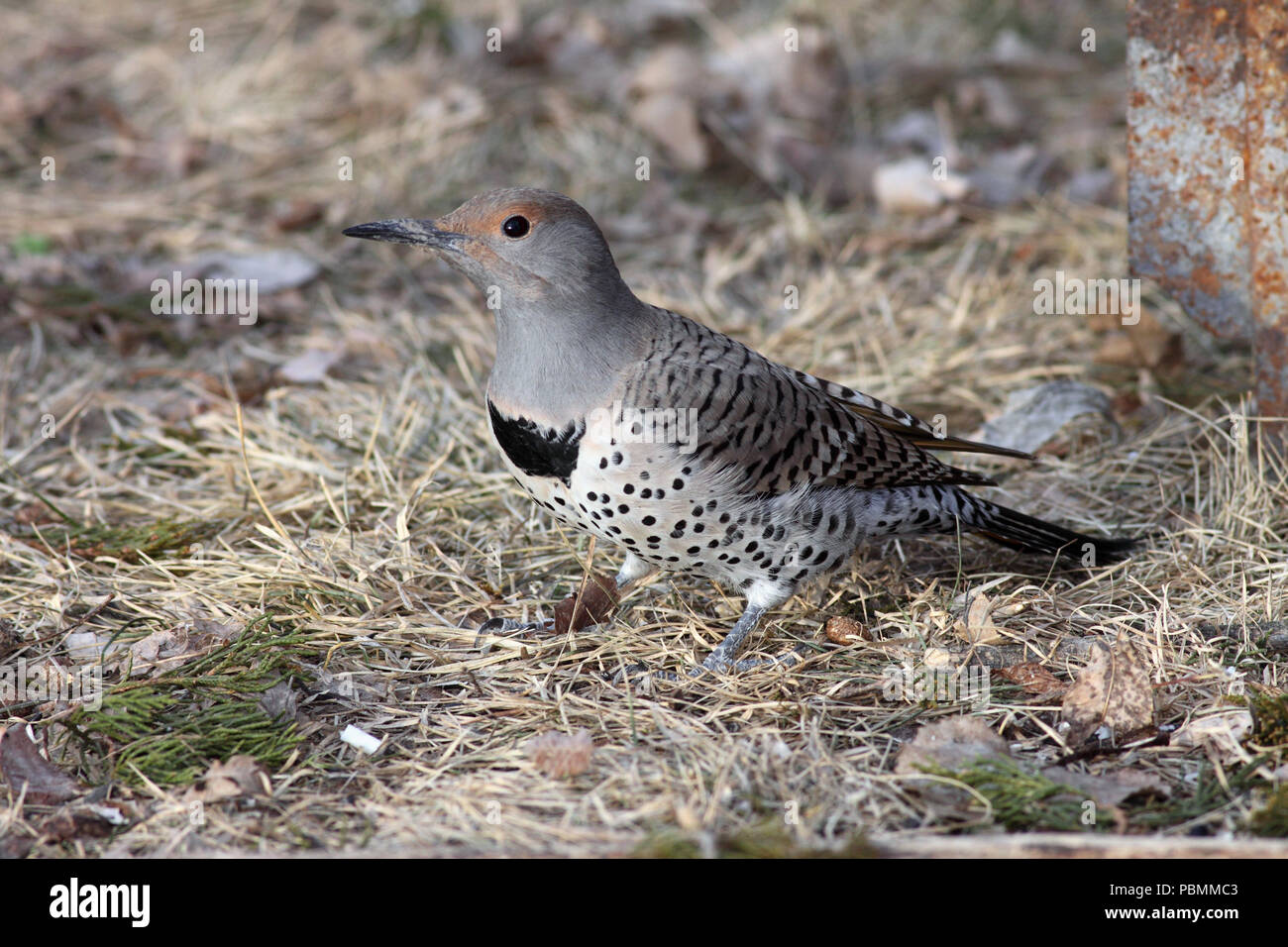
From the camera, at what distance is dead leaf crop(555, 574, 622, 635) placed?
150 inches

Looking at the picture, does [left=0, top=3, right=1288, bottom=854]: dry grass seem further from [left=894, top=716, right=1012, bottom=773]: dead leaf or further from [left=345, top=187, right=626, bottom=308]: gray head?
[left=345, top=187, right=626, bottom=308]: gray head

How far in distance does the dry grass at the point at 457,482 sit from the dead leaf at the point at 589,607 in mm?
86

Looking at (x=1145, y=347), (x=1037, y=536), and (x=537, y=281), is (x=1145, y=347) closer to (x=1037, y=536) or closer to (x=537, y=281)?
(x=1037, y=536)

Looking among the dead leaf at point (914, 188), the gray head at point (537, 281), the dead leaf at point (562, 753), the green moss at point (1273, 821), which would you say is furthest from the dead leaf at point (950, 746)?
the dead leaf at point (914, 188)

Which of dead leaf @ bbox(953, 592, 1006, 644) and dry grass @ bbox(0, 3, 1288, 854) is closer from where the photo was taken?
dry grass @ bbox(0, 3, 1288, 854)

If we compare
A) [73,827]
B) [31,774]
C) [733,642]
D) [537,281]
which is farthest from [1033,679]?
[31,774]

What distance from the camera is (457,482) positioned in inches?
184

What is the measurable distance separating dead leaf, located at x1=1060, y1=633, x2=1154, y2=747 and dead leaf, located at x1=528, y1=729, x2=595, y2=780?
121cm

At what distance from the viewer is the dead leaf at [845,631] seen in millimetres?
3727

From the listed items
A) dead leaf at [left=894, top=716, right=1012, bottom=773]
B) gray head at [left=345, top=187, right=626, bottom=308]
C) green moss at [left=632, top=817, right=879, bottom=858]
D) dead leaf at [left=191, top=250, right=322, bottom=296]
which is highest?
dead leaf at [left=191, top=250, right=322, bottom=296]

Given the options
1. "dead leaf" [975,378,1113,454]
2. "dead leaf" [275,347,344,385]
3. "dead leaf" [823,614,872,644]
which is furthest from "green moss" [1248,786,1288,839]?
"dead leaf" [275,347,344,385]

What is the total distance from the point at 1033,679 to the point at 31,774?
8.39ft

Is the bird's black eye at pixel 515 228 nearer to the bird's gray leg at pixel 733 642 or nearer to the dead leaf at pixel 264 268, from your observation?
the bird's gray leg at pixel 733 642
